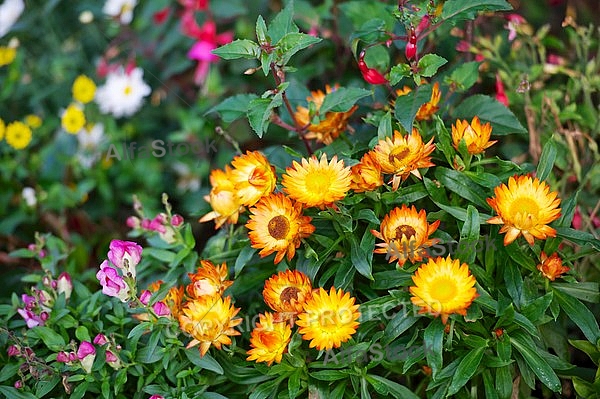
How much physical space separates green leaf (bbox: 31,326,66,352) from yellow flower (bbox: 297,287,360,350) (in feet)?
1.37

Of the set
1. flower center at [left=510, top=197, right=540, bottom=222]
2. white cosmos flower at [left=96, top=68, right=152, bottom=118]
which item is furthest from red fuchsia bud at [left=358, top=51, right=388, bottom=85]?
white cosmos flower at [left=96, top=68, right=152, bottom=118]

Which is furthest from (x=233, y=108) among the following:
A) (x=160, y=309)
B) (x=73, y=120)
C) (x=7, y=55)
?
(x=7, y=55)


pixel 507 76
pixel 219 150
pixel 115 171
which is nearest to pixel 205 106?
pixel 219 150

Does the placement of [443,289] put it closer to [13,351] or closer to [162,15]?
[13,351]

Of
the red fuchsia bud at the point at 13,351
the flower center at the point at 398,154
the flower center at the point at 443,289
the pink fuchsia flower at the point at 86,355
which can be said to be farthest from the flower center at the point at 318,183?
the red fuchsia bud at the point at 13,351

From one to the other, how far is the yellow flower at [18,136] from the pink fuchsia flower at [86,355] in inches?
36.5

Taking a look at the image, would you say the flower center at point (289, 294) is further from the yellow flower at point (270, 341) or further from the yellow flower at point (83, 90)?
the yellow flower at point (83, 90)

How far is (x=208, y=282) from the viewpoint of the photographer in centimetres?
111

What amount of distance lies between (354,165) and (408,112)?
0.40 feet

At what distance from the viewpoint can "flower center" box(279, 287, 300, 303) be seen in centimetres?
107

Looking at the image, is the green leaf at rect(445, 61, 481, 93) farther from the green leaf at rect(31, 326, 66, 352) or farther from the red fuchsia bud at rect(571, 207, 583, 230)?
the green leaf at rect(31, 326, 66, 352)

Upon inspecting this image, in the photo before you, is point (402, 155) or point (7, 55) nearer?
point (402, 155)

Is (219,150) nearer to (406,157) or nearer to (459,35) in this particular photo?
(459,35)

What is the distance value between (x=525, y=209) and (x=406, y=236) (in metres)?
0.18
